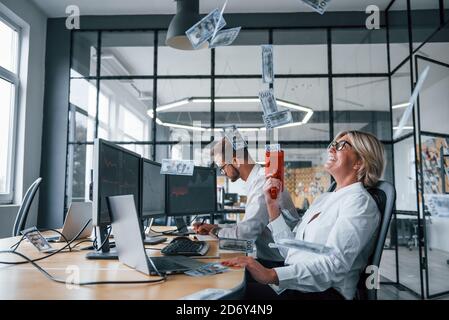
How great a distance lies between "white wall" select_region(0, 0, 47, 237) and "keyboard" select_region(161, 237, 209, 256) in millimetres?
3018

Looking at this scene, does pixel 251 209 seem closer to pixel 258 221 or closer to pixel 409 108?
pixel 258 221

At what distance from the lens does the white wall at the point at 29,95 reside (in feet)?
13.3

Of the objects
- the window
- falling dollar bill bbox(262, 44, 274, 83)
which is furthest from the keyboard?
the window

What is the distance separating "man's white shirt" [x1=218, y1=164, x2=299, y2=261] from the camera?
1.96m

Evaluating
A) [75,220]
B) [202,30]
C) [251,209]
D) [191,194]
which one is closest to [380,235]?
[251,209]

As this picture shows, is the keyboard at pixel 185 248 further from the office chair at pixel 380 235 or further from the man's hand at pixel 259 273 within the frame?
the office chair at pixel 380 235

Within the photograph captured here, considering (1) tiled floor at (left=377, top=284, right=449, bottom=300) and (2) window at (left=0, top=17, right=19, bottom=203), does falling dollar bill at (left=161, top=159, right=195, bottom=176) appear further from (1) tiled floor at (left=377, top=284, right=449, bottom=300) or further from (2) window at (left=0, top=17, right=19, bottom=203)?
(2) window at (left=0, top=17, right=19, bottom=203)

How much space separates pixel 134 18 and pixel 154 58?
1.77ft

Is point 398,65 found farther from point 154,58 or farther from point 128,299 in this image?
point 128,299

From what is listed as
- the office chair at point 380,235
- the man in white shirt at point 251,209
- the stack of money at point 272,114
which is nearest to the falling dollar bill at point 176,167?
the man in white shirt at point 251,209

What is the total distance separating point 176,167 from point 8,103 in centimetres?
293
